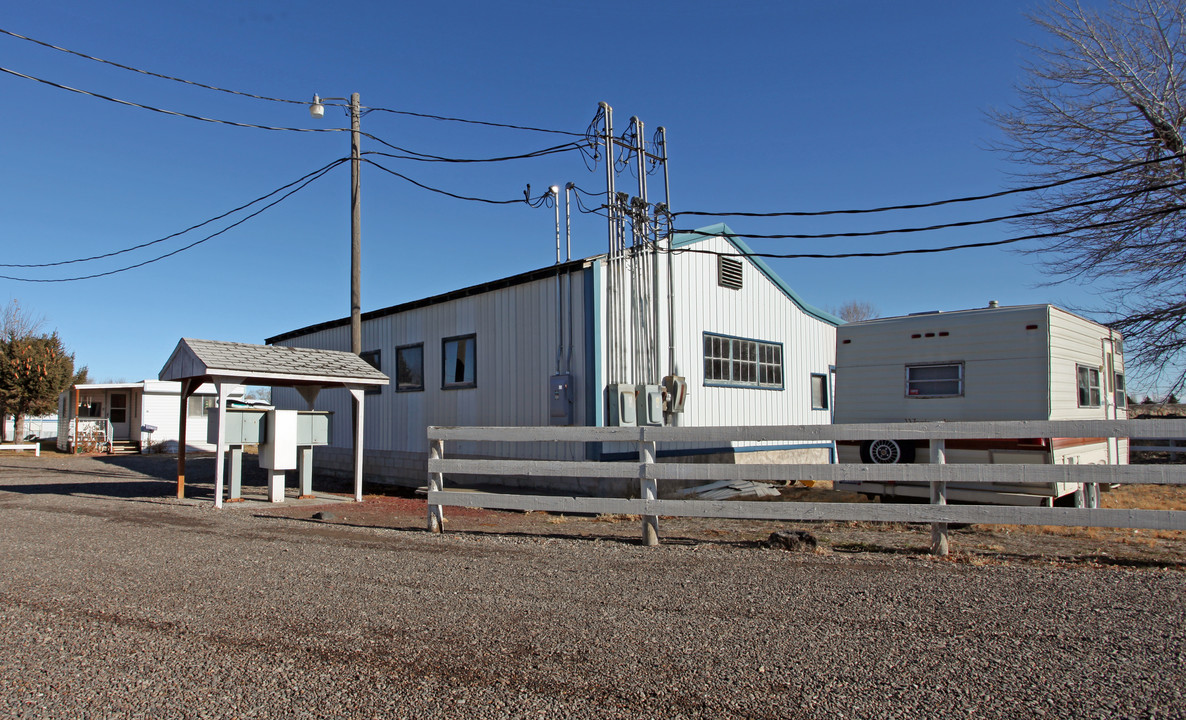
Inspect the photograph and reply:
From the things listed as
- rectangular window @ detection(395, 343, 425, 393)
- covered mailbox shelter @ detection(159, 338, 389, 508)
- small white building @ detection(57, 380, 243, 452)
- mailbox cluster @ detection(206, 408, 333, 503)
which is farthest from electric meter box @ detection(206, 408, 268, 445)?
small white building @ detection(57, 380, 243, 452)

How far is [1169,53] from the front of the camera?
1677 cm

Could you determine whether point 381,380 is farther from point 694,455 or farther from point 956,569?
point 956,569

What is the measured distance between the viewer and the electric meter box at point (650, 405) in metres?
13.4

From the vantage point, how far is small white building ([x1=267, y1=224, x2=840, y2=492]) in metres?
13.4

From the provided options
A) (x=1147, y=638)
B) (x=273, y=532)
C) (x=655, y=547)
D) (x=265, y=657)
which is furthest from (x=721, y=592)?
(x=273, y=532)

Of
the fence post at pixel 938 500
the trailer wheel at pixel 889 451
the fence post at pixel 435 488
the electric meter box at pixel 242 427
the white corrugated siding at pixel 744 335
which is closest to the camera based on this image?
the fence post at pixel 938 500

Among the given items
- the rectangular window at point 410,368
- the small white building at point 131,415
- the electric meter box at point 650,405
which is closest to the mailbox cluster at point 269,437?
the rectangular window at point 410,368

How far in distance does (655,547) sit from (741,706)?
13.1 feet

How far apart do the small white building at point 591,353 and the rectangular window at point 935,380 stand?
166 inches

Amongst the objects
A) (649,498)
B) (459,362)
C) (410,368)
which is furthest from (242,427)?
(649,498)

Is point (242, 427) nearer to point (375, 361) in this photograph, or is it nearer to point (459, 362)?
point (459, 362)

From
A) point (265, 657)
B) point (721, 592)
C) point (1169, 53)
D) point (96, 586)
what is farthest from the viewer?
point (1169, 53)

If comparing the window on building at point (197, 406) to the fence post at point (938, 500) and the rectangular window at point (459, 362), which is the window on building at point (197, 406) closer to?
the rectangular window at point (459, 362)

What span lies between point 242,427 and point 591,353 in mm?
6045
